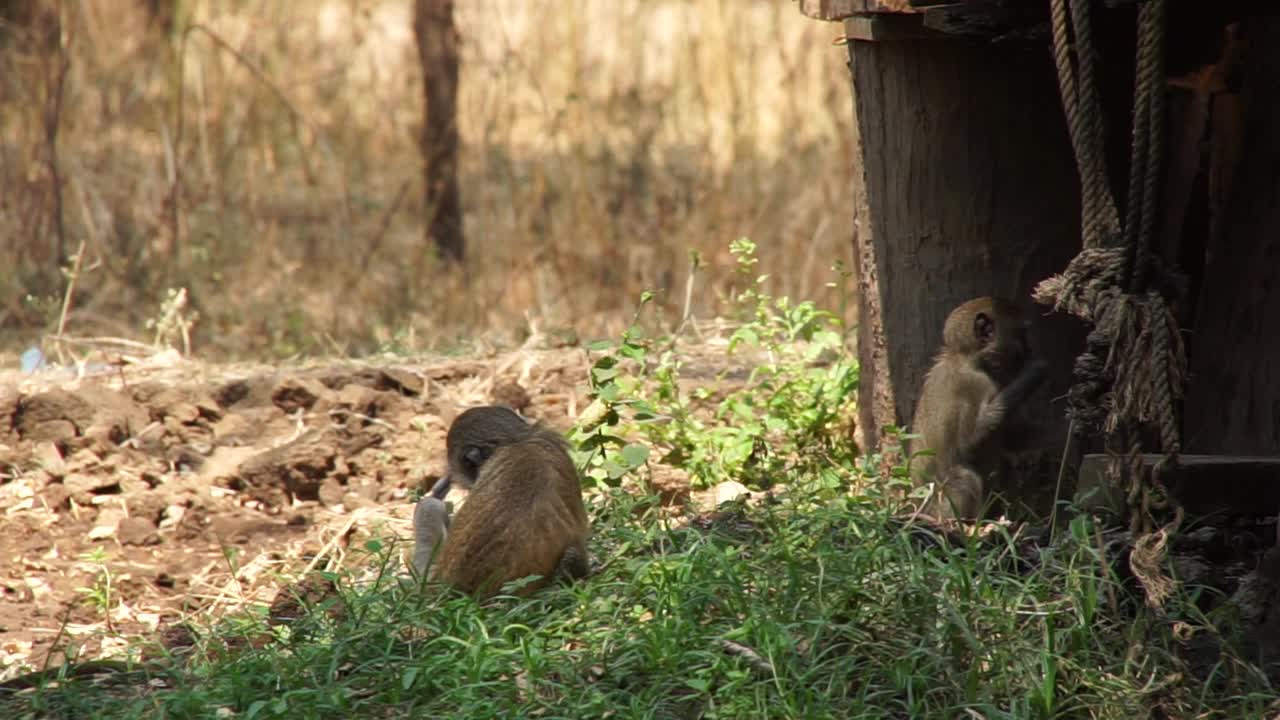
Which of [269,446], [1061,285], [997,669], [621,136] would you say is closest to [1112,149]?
[1061,285]

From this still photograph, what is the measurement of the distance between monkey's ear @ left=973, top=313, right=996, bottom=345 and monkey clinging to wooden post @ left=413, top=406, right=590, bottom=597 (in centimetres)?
172

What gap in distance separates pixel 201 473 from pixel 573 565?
2714 millimetres

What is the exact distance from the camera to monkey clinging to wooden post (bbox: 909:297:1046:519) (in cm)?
621

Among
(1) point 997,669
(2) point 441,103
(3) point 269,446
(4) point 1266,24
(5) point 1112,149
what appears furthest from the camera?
(2) point 441,103

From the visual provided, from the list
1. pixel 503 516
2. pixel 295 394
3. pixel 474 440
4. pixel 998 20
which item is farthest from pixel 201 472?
pixel 998 20

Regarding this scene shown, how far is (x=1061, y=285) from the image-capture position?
14.5 feet

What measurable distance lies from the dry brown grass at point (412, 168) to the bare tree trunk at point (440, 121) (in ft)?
0.82

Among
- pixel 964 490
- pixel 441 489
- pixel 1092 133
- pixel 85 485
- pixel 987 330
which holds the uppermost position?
pixel 1092 133

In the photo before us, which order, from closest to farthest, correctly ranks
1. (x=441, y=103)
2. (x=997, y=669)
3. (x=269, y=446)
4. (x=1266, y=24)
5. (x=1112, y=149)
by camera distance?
(x=997, y=669)
(x=1266, y=24)
(x=1112, y=149)
(x=269, y=446)
(x=441, y=103)

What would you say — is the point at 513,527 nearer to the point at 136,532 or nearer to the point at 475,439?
the point at 475,439

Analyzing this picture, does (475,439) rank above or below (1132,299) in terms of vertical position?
below

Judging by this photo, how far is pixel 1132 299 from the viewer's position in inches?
165

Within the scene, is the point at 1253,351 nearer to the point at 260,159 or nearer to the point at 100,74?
the point at 260,159

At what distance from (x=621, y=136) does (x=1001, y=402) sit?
648 cm
